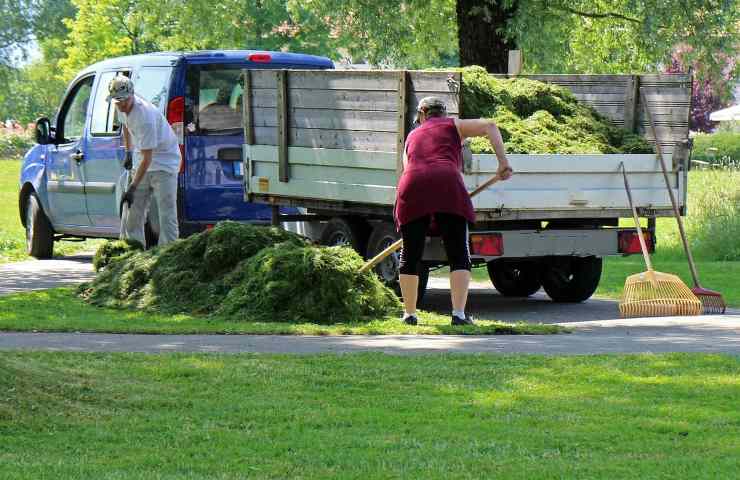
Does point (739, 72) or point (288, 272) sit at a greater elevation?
point (739, 72)

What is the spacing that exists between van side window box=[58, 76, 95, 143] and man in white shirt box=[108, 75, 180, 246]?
2.11m

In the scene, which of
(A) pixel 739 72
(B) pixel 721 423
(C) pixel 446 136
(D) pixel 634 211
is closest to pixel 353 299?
(C) pixel 446 136

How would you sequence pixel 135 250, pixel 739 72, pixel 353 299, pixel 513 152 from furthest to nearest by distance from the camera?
pixel 739 72
pixel 135 250
pixel 513 152
pixel 353 299

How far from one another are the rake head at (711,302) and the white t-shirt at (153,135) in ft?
16.3

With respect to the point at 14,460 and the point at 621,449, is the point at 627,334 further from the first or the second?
the point at 14,460

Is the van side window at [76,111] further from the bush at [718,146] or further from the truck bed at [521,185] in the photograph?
the bush at [718,146]

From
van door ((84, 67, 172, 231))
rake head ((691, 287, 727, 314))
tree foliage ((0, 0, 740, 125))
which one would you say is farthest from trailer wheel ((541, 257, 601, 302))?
tree foliage ((0, 0, 740, 125))

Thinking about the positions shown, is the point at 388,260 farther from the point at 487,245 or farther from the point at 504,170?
the point at 504,170

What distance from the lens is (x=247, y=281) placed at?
12.1 m

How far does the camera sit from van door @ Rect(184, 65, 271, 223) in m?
15.1

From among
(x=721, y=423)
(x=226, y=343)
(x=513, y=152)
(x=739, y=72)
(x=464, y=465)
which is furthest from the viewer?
(x=739, y=72)

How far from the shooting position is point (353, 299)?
11758 mm

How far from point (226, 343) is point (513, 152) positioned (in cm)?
350

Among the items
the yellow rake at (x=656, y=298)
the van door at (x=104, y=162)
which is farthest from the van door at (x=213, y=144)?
the yellow rake at (x=656, y=298)
